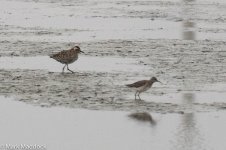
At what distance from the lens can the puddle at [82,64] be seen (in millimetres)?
18594

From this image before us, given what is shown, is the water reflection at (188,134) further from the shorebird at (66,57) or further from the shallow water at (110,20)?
the shallow water at (110,20)

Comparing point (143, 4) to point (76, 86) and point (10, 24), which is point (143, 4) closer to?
point (10, 24)

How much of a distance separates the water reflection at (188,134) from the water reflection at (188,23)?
1119 cm

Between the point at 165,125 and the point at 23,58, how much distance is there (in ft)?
27.5

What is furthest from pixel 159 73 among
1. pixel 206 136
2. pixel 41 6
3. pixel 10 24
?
pixel 41 6

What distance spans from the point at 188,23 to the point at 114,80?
42.2 ft

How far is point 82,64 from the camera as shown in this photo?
19.6 meters

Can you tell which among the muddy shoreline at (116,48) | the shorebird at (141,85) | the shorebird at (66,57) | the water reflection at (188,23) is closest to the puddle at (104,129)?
the muddy shoreline at (116,48)

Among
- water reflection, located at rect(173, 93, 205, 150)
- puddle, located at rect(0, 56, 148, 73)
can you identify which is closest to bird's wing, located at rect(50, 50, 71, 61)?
puddle, located at rect(0, 56, 148, 73)

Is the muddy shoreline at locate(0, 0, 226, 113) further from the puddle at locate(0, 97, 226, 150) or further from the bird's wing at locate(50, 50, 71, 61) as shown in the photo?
the puddle at locate(0, 97, 226, 150)

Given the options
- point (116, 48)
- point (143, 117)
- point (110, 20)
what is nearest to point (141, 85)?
point (143, 117)

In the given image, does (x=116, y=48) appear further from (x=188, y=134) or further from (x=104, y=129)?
(x=188, y=134)

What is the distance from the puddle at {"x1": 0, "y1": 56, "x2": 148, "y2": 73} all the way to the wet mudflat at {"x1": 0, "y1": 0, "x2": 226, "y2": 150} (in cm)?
2

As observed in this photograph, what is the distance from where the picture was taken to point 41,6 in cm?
3712
